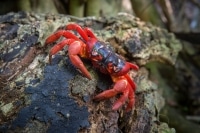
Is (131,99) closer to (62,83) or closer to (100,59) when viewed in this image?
(100,59)

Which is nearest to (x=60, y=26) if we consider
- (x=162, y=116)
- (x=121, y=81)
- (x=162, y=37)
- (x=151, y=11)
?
(x=121, y=81)

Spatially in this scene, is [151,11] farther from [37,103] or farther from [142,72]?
[37,103]

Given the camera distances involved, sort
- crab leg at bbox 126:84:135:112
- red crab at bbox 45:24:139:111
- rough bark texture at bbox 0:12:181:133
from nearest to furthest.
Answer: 1. rough bark texture at bbox 0:12:181:133
2. red crab at bbox 45:24:139:111
3. crab leg at bbox 126:84:135:112

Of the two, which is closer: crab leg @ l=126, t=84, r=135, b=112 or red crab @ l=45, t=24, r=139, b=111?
red crab @ l=45, t=24, r=139, b=111

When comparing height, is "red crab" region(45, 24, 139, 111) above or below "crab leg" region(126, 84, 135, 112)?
above

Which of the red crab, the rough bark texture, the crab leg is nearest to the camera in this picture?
the rough bark texture

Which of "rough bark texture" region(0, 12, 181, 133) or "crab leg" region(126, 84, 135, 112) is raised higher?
"rough bark texture" region(0, 12, 181, 133)
